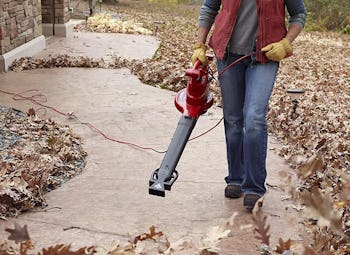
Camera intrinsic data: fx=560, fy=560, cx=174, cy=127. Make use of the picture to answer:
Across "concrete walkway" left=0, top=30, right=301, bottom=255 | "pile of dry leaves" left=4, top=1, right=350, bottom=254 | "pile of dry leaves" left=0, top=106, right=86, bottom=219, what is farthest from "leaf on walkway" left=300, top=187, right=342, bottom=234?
"pile of dry leaves" left=0, top=106, right=86, bottom=219

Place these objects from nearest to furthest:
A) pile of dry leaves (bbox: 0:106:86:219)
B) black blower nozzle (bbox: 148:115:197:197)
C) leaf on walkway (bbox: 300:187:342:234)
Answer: leaf on walkway (bbox: 300:187:342:234) → black blower nozzle (bbox: 148:115:197:197) → pile of dry leaves (bbox: 0:106:86:219)

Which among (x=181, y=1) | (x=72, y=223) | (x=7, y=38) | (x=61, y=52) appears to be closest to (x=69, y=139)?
(x=72, y=223)

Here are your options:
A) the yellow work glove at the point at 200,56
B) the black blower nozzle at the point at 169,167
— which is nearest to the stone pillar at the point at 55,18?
the yellow work glove at the point at 200,56

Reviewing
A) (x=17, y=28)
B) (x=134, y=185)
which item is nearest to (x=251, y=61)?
(x=134, y=185)

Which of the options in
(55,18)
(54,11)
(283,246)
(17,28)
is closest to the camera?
(283,246)

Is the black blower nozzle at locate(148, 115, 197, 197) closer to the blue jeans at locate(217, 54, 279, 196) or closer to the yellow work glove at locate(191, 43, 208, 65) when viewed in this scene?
the blue jeans at locate(217, 54, 279, 196)

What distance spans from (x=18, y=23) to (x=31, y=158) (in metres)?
5.73

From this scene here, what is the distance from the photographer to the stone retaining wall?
8.66m

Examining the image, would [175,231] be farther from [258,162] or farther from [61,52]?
[61,52]

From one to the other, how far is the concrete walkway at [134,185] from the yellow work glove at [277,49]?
975 mm

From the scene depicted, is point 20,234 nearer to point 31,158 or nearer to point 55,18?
point 31,158

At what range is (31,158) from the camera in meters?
4.33

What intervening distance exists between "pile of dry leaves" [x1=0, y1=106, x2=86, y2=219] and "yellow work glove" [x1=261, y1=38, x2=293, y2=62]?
1737 mm

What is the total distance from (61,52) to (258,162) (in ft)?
25.7
